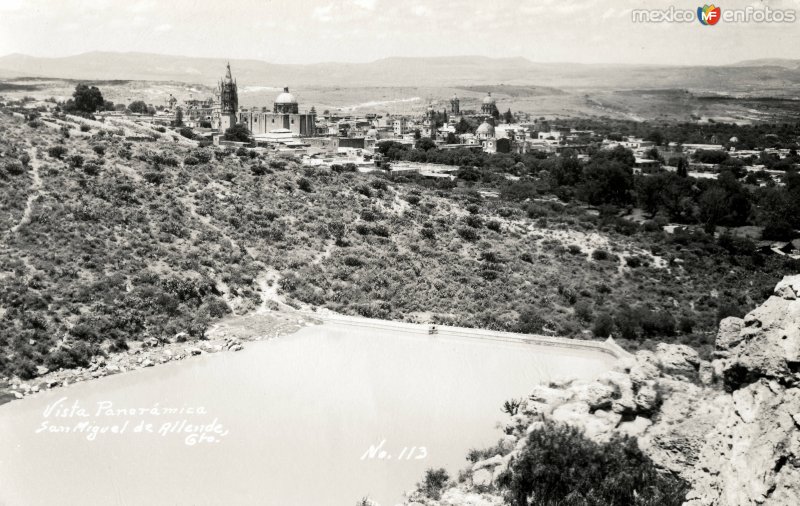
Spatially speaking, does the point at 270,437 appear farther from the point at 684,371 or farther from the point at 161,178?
the point at 161,178

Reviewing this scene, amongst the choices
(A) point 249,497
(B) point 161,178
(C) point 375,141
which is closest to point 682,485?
(A) point 249,497

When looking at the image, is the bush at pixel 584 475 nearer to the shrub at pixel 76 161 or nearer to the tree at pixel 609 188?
the shrub at pixel 76 161

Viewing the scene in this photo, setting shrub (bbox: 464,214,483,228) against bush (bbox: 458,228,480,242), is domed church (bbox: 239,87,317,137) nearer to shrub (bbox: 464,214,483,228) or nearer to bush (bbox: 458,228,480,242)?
shrub (bbox: 464,214,483,228)

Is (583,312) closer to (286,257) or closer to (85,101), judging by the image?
(286,257)

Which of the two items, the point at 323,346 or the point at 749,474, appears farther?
the point at 323,346

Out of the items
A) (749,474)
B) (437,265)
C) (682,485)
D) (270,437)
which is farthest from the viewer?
(437,265)

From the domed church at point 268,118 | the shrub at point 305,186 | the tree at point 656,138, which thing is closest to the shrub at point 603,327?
the shrub at point 305,186

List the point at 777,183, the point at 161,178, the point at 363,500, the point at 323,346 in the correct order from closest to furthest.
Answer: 1. the point at 363,500
2. the point at 323,346
3. the point at 161,178
4. the point at 777,183

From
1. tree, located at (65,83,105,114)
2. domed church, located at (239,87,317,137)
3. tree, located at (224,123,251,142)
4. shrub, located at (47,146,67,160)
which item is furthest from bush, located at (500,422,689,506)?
domed church, located at (239,87,317,137)
